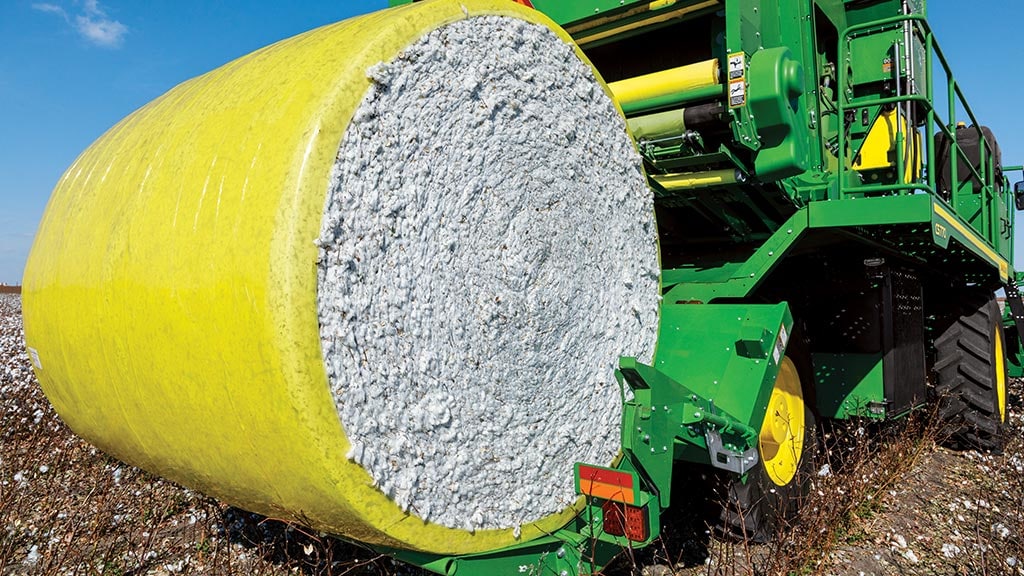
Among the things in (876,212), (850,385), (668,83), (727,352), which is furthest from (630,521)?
(850,385)

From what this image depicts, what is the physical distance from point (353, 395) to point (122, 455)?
42.9 inches

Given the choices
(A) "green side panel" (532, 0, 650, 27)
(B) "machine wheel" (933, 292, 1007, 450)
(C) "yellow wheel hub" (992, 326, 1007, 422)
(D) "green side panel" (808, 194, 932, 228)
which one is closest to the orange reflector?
(D) "green side panel" (808, 194, 932, 228)

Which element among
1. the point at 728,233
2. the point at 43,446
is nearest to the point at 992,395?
the point at 728,233

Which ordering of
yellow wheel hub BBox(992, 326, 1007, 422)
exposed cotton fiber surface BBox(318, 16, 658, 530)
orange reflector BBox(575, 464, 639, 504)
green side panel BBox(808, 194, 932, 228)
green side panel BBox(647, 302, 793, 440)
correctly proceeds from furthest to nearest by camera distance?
1. yellow wheel hub BBox(992, 326, 1007, 422)
2. green side panel BBox(808, 194, 932, 228)
3. green side panel BBox(647, 302, 793, 440)
4. orange reflector BBox(575, 464, 639, 504)
5. exposed cotton fiber surface BBox(318, 16, 658, 530)

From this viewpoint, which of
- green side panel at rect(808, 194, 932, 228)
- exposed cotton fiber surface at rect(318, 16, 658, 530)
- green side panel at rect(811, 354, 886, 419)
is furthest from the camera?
green side panel at rect(811, 354, 886, 419)

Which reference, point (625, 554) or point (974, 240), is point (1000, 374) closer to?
point (974, 240)

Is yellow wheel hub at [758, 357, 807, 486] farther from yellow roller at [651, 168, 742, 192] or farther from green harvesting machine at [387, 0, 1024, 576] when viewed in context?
yellow roller at [651, 168, 742, 192]

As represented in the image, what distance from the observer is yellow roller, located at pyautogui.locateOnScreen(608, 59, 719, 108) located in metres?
2.93

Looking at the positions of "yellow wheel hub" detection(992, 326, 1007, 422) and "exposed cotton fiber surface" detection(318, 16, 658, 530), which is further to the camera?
"yellow wheel hub" detection(992, 326, 1007, 422)

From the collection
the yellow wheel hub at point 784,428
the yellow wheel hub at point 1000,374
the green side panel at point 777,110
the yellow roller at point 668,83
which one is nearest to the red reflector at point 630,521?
the yellow wheel hub at point 784,428

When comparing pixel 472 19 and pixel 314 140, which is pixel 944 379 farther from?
pixel 314 140

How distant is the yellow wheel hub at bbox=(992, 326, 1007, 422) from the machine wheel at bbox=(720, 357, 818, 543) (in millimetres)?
3248

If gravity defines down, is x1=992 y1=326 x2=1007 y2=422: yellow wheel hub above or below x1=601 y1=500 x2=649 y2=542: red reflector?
above

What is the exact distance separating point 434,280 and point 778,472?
2112 mm
